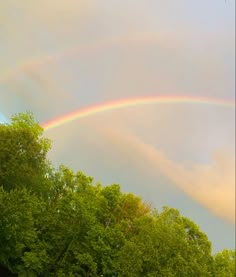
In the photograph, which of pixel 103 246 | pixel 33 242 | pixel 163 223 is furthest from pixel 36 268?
pixel 163 223

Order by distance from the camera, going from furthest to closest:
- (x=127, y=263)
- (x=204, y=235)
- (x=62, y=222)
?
(x=204, y=235), (x=62, y=222), (x=127, y=263)

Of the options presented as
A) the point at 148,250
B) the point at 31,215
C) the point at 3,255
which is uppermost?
the point at 148,250

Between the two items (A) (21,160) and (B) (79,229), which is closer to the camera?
(B) (79,229)

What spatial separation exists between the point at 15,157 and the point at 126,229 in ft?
36.8

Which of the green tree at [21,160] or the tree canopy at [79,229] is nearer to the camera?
the tree canopy at [79,229]

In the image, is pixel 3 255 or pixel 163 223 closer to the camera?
pixel 3 255

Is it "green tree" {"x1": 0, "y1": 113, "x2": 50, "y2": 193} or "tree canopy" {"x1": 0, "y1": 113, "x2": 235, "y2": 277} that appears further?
"green tree" {"x1": 0, "y1": 113, "x2": 50, "y2": 193}

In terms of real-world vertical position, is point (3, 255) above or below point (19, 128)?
below

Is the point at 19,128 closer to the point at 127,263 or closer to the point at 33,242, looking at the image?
the point at 33,242

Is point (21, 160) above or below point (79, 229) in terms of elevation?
above

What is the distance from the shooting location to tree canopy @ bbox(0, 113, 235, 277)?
34.8m

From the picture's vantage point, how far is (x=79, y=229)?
36.6 meters

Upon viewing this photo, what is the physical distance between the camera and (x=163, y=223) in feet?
127

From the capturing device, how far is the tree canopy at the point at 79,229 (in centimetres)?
3478
